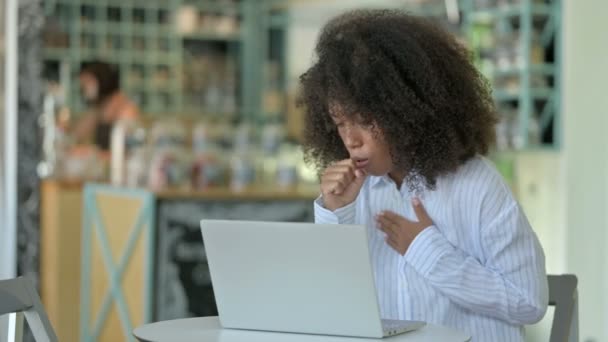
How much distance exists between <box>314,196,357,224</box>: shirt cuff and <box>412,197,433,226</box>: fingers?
4.9 inches

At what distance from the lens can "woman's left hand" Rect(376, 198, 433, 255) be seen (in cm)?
208

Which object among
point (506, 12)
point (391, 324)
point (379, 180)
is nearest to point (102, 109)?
point (506, 12)

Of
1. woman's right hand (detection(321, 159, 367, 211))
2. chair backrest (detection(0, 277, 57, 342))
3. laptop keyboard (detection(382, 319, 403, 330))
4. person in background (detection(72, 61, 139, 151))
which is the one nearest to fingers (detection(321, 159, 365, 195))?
woman's right hand (detection(321, 159, 367, 211))

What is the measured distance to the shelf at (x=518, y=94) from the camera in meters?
5.72

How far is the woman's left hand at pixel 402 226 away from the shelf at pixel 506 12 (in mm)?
3812

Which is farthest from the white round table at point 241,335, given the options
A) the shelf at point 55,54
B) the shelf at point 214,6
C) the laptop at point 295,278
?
the shelf at point 214,6

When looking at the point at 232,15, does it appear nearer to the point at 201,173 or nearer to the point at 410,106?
the point at 201,173

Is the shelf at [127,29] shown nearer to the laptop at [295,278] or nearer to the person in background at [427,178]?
the person in background at [427,178]

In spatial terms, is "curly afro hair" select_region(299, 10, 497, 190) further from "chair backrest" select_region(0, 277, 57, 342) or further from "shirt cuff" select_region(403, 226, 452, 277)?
"chair backrest" select_region(0, 277, 57, 342)

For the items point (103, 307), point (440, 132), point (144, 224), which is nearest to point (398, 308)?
point (440, 132)

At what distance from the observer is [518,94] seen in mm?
5863

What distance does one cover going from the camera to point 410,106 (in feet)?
6.81

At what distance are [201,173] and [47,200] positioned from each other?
1.02m

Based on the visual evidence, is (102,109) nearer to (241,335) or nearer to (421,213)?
(421,213)
